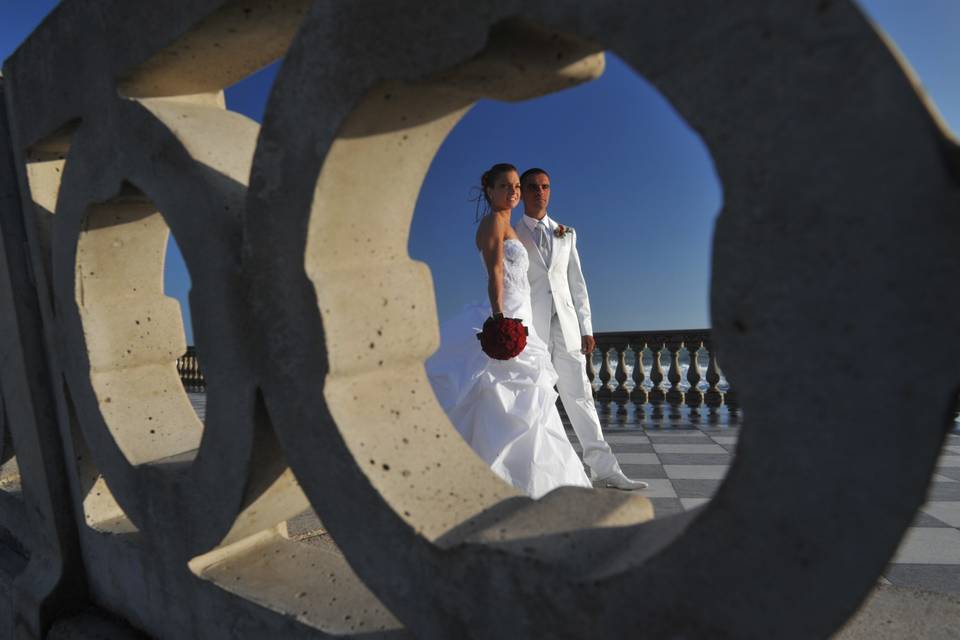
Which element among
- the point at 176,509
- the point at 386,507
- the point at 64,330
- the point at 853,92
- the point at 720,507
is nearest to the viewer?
the point at 853,92

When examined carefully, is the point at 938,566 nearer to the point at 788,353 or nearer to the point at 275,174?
the point at 788,353

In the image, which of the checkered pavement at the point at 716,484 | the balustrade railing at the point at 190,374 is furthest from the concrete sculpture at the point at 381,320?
the balustrade railing at the point at 190,374

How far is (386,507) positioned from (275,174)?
65 cm

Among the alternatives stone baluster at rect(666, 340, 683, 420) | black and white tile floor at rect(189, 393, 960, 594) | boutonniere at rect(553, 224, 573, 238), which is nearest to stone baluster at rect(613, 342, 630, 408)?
stone baluster at rect(666, 340, 683, 420)

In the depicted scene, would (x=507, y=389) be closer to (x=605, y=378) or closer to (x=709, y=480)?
(x=709, y=480)

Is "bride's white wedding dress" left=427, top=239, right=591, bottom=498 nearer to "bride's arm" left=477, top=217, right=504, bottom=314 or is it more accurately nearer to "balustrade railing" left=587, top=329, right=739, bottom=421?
"bride's arm" left=477, top=217, right=504, bottom=314

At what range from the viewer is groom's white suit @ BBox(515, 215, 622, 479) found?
3803 mm

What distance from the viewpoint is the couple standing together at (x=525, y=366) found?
320 cm

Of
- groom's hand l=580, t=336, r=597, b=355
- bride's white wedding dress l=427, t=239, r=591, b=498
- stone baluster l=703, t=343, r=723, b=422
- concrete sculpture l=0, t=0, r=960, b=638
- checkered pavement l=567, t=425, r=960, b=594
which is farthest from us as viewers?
stone baluster l=703, t=343, r=723, b=422

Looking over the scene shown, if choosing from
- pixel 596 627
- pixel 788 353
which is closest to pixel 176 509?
pixel 596 627

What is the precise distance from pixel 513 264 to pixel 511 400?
736 millimetres

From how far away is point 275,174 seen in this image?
1194 millimetres

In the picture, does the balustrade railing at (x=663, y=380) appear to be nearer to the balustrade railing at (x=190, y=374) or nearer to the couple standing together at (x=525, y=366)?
the couple standing together at (x=525, y=366)

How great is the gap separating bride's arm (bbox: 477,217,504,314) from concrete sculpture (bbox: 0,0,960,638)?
1.61m
